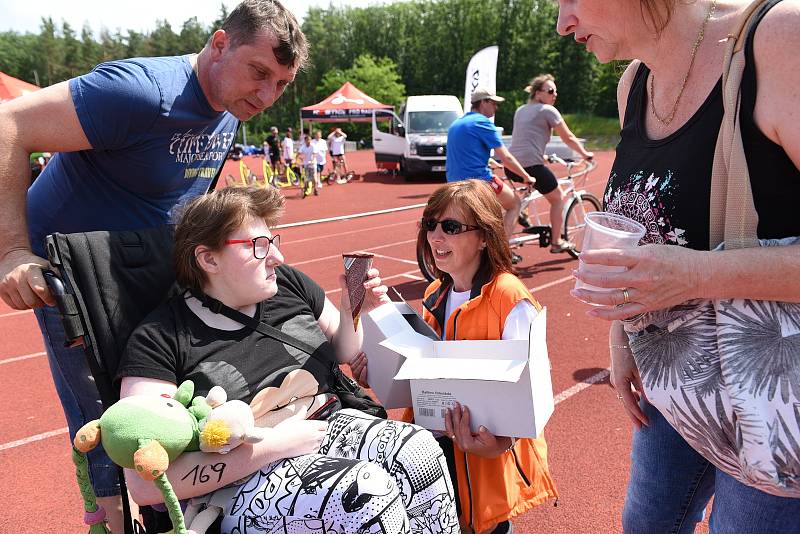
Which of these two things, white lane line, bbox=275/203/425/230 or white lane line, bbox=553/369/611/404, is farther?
white lane line, bbox=275/203/425/230

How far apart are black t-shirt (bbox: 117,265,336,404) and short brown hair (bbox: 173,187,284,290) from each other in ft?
0.36

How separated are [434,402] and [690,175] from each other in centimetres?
112

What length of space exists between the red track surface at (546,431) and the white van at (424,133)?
10.7 meters

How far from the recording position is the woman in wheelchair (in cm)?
164

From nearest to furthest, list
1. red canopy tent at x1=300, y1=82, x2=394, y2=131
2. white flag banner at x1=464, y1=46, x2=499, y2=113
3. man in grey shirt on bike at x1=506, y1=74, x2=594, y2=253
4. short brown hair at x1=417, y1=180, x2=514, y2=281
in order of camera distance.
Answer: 1. short brown hair at x1=417, y1=180, x2=514, y2=281
2. man in grey shirt on bike at x1=506, y1=74, x2=594, y2=253
3. white flag banner at x1=464, y1=46, x2=499, y2=113
4. red canopy tent at x1=300, y1=82, x2=394, y2=131

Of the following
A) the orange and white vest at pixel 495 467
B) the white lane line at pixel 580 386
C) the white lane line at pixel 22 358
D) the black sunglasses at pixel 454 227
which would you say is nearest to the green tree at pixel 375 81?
the white lane line at pixel 22 358

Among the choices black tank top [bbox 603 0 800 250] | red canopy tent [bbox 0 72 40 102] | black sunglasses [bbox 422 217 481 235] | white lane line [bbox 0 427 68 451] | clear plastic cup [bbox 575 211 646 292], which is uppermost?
red canopy tent [bbox 0 72 40 102]

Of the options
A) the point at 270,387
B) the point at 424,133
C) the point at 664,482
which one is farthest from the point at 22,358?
the point at 424,133

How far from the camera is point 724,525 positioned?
4.28 ft

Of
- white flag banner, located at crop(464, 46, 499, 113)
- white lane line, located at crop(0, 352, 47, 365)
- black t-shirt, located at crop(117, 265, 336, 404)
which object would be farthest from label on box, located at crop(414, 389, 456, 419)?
white flag banner, located at crop(464, 46, 499, 113)

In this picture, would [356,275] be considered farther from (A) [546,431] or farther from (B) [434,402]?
(A) [546,431]

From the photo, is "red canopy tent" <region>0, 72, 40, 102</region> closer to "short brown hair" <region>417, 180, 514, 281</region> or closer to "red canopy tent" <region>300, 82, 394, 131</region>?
"red canopy tent" <region>300, 82, 394, 131</region>

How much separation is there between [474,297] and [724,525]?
4.15ft

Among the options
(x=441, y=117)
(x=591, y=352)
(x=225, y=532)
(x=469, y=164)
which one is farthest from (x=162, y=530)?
(x=441, y=117)
